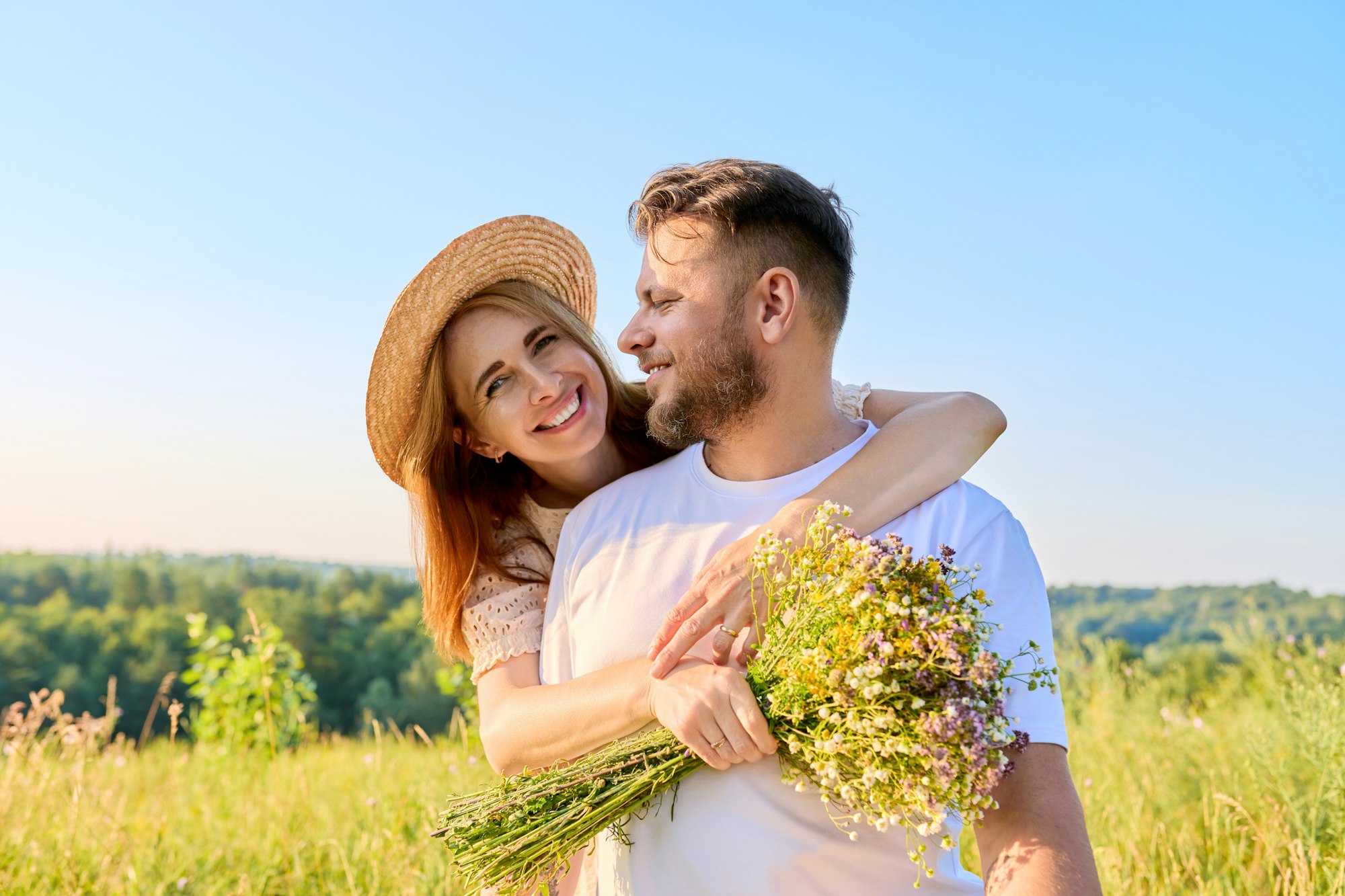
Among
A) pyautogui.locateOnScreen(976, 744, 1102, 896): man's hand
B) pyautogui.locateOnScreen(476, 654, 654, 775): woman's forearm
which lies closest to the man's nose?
pyautogui.locateOnScreen(476, 654, 654, 775): woman's forearm

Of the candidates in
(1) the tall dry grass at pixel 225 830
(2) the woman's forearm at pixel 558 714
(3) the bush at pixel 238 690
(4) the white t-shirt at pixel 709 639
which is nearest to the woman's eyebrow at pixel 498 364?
(4) the white t-shirt at pixel 709 639

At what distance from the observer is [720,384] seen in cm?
274

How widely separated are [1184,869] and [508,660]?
11.7 ft

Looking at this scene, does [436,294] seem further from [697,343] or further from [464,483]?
[697,343]

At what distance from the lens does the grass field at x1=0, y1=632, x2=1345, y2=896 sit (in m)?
4.25

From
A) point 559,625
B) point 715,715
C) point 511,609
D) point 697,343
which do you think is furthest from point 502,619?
point 715,715

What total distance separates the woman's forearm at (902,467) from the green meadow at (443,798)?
7.51ft

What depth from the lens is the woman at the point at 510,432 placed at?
9.05 ft

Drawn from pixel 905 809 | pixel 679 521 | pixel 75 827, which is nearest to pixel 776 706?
pixel 905 809

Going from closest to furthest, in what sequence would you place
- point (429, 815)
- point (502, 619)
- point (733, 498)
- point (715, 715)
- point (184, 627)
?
1. point (715, 715)
2. point (733, 498)
3. point (502, 619)
4. point (429, 815)
5. point (184, 627)

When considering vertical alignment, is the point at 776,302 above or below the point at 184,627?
above

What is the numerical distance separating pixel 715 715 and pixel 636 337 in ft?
4.03

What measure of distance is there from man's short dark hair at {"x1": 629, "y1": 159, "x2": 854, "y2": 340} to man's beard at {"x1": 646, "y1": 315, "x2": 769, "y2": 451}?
→ 17 cm

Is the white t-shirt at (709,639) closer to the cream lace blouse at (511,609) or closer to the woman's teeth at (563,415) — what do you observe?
the cream lace blouse at (511,609)
